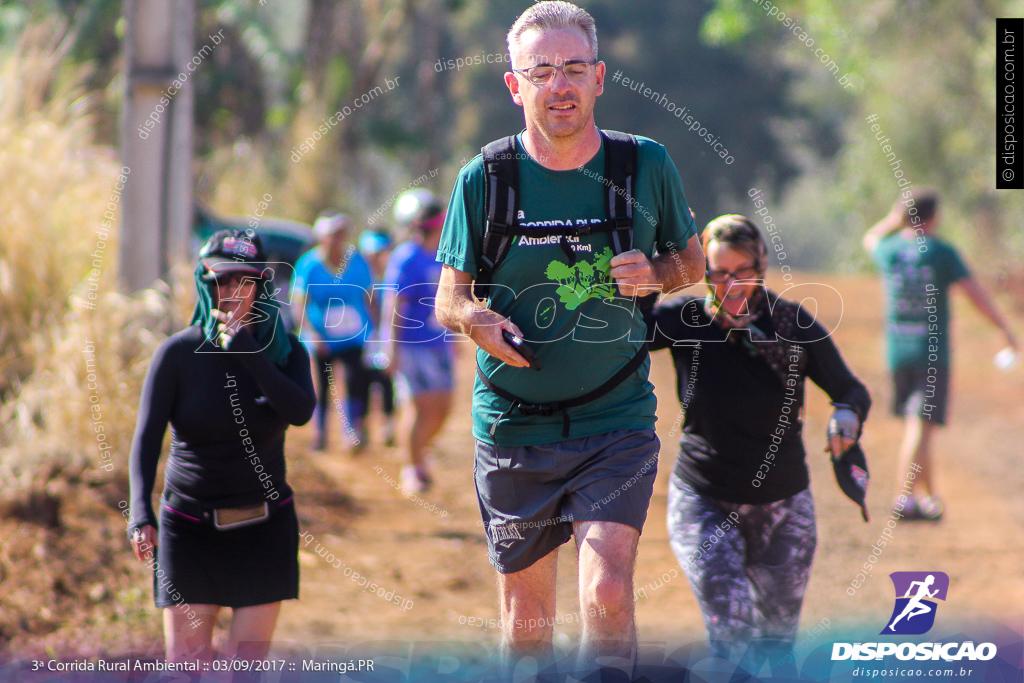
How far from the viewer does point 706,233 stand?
159 inches

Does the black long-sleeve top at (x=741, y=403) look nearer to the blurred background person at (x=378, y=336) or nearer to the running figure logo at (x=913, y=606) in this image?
the running figure logo at (x=913, y=606)

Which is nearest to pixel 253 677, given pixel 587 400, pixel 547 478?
pixel 547 478

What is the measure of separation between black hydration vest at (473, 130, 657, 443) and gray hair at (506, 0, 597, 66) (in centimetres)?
34

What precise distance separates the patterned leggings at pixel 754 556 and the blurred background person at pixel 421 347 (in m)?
4.40

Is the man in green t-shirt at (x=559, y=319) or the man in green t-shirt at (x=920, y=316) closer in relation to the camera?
the man in green t-shirt at (x=559, y=319)

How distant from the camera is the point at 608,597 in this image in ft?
10.2

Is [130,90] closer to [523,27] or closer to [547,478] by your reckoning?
[523,27]

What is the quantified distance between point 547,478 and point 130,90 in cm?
472

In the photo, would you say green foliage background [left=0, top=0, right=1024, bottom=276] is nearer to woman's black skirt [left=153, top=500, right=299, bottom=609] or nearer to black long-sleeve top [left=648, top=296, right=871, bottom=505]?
woman's black skirt [left=153, top=500, right=299, bottom=609]

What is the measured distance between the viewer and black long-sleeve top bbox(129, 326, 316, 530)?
3.62 metres

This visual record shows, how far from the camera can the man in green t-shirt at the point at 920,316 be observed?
754cm

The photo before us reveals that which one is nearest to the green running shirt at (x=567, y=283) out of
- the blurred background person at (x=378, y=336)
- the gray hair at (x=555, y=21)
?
the gray hair at (x=555, y=21)

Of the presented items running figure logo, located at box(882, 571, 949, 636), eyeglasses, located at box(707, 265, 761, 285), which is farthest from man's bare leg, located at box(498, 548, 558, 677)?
running figure logo, located at box(882, 571, 949, 636)

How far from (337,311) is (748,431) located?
611 cm
